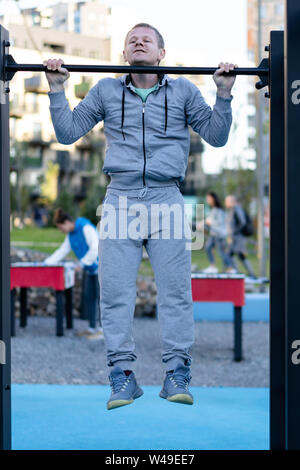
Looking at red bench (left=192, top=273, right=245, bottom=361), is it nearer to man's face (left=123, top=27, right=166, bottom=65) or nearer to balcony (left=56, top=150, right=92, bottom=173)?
man's face (left=123, top=27, right=166, bottom=65)

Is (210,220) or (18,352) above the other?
(210,220)

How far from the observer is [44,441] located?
3637 mm

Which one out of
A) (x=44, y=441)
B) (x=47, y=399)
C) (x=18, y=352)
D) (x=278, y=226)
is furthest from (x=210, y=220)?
(x=278, y=226)

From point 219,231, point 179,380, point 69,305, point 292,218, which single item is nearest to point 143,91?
point 292,218

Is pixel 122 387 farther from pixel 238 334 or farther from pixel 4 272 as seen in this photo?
pixel 238 334

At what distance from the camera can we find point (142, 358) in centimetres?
815

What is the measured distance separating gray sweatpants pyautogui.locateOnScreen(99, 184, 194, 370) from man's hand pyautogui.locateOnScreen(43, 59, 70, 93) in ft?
1.51

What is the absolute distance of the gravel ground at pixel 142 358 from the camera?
7039 millimetres

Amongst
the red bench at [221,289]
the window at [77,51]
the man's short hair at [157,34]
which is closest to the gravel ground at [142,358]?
the red bench at [221,289]

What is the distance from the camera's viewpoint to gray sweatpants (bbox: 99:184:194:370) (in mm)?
2805

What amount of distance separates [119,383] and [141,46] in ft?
4.29
